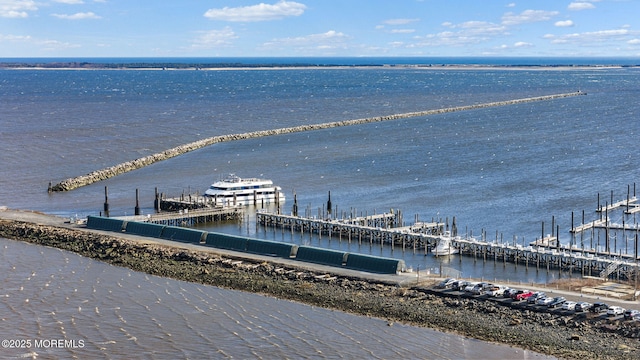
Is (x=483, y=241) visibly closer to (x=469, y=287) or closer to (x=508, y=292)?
(x=469, y=287)

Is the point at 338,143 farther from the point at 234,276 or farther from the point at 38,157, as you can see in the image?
the point at 234,276

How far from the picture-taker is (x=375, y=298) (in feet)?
173

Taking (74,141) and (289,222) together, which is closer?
(289,222)

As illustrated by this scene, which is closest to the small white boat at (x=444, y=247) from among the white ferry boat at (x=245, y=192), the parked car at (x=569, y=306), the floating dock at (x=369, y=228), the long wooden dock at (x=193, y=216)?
the floating dock at (x=369, y=228)

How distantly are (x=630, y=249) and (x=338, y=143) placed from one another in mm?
72513

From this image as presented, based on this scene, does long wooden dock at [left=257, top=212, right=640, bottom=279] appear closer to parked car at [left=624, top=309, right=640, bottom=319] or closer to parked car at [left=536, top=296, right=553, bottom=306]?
parked car at [left=536, top=296, right=553, bottom=306]

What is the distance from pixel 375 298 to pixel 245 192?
38.5m

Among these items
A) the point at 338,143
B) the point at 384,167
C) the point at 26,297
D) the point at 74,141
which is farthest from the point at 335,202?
the point at 74,141

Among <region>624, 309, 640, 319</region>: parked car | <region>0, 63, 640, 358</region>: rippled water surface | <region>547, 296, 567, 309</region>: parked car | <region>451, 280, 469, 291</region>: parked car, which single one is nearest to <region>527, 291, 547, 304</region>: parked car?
<region>547, 296, 567, 309</region>: parked car

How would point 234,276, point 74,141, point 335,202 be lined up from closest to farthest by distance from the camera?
point 234,276, point 335,202, point 74,141

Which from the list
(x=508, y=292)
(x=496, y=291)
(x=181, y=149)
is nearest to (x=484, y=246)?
(x=496, y=291)

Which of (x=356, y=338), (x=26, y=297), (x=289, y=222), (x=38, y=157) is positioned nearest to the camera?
(x=356, y=338)

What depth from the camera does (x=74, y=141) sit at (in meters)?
138

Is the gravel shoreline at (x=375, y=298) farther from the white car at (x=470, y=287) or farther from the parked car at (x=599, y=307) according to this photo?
the white car at (x=470, y=287)
